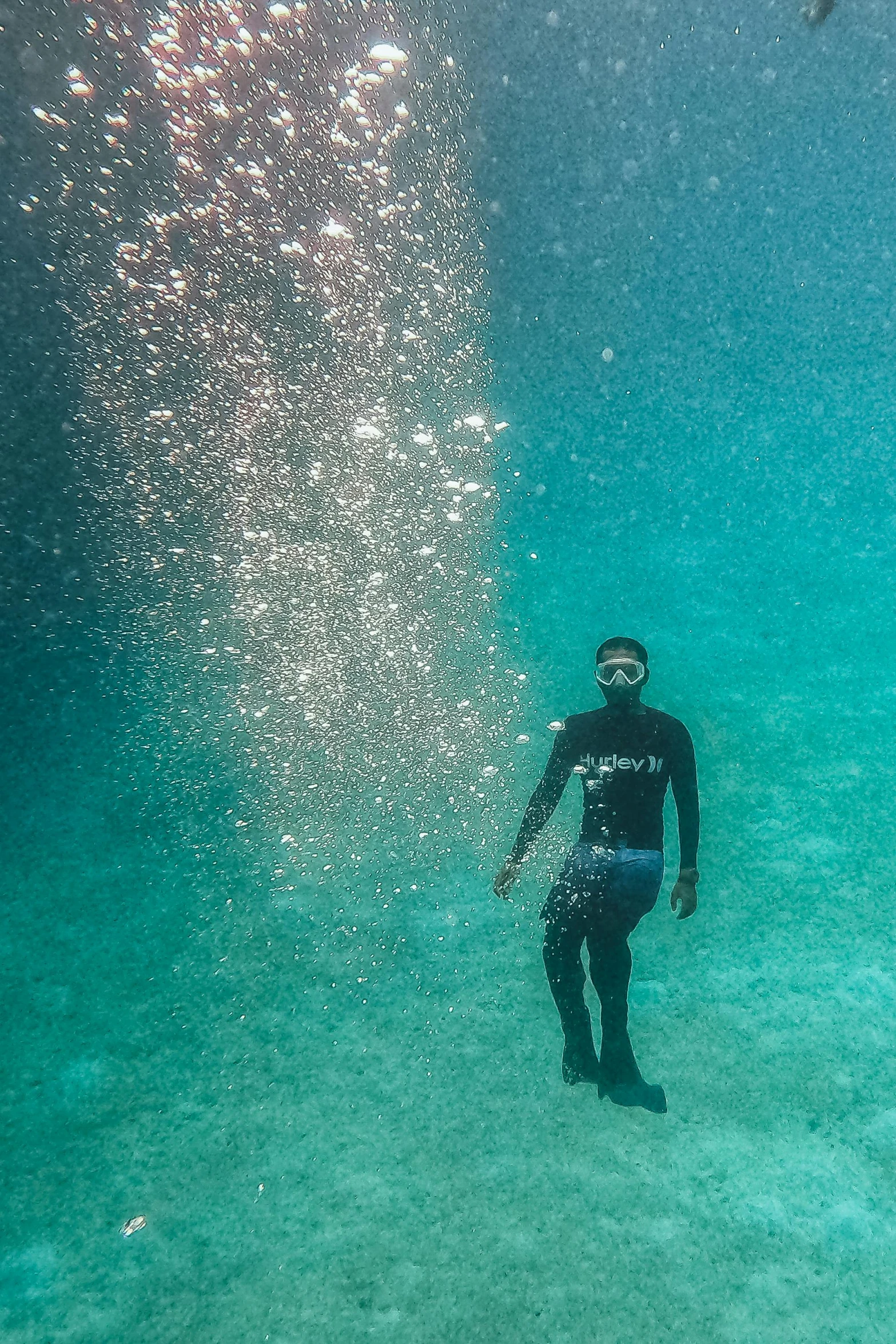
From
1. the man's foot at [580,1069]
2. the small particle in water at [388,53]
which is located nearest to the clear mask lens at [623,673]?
the man's foot at [580,1069]

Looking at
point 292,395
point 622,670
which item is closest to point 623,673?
point 622,670

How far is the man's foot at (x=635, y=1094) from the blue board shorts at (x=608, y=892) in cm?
76

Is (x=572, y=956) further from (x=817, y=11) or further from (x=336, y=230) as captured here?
(x=817, y=11)

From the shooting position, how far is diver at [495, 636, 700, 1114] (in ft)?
9.12

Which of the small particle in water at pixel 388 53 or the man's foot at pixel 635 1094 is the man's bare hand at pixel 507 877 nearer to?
the man's foot at pixel 635 1094

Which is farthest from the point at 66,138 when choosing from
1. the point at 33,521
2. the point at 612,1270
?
the point at 612,1270

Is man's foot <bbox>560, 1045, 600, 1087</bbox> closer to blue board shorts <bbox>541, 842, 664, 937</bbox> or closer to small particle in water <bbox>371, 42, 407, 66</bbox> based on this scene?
blue board shorts <bbox>541, 842, 664, 937</bbox>

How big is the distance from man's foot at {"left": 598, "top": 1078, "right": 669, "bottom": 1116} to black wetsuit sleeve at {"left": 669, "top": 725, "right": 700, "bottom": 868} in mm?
1084

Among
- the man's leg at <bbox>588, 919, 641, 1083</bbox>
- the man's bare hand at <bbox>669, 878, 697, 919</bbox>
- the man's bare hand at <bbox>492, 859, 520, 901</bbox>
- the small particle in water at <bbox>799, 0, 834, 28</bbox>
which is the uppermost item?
the small particle in water at <bbox>799, 0, 834, 28</bbox>

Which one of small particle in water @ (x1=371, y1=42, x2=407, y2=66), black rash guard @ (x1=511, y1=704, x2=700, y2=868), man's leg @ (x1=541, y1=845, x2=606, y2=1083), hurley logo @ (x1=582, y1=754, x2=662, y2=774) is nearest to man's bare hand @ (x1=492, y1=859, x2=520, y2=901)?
man's leg @ (x1=541, y1=845, x2=606, y2=1083)

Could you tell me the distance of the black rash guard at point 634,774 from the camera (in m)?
2.88

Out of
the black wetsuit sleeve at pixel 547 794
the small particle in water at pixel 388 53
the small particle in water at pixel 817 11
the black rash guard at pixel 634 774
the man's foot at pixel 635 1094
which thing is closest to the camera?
the man's foot at pixel 635 1094

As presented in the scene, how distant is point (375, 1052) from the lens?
435cm

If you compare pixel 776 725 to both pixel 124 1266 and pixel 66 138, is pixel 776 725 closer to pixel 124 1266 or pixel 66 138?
pixel 124 1266
